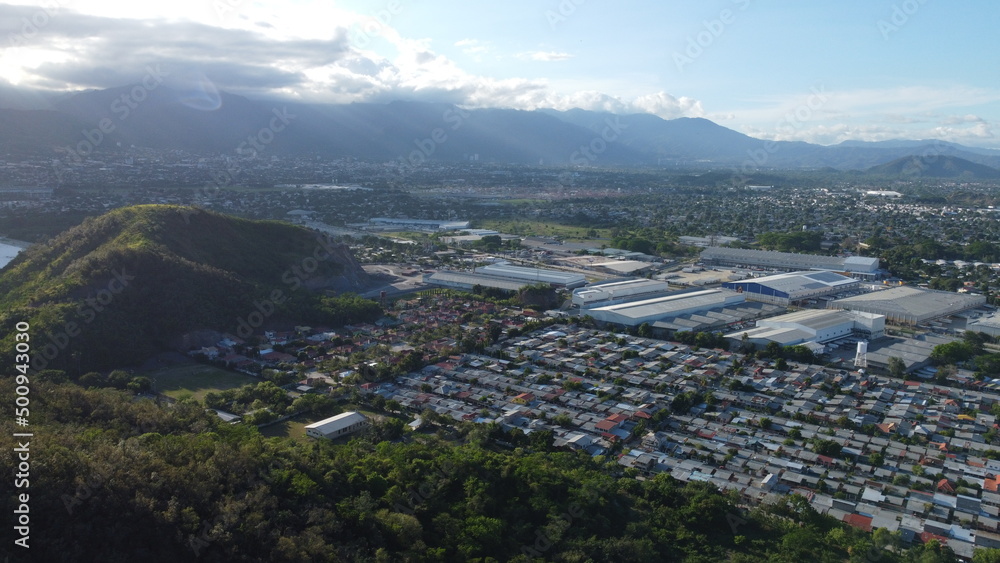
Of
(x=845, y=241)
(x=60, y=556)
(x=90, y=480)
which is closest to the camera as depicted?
(x=60, y=556)

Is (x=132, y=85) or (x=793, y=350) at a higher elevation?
(x=132, y=85)

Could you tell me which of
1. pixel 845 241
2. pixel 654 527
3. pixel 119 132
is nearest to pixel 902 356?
pixel 654 527

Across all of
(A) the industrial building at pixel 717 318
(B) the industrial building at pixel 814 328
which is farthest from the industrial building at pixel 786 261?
(B) the industrial building at pixel 814 328

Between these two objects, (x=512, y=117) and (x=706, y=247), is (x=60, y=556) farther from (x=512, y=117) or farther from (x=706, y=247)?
(x=512, y=117)

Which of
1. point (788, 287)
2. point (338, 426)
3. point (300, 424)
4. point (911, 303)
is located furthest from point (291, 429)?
point (911, 303)

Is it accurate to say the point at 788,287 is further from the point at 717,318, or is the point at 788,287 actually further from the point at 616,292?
the point at 616,292
